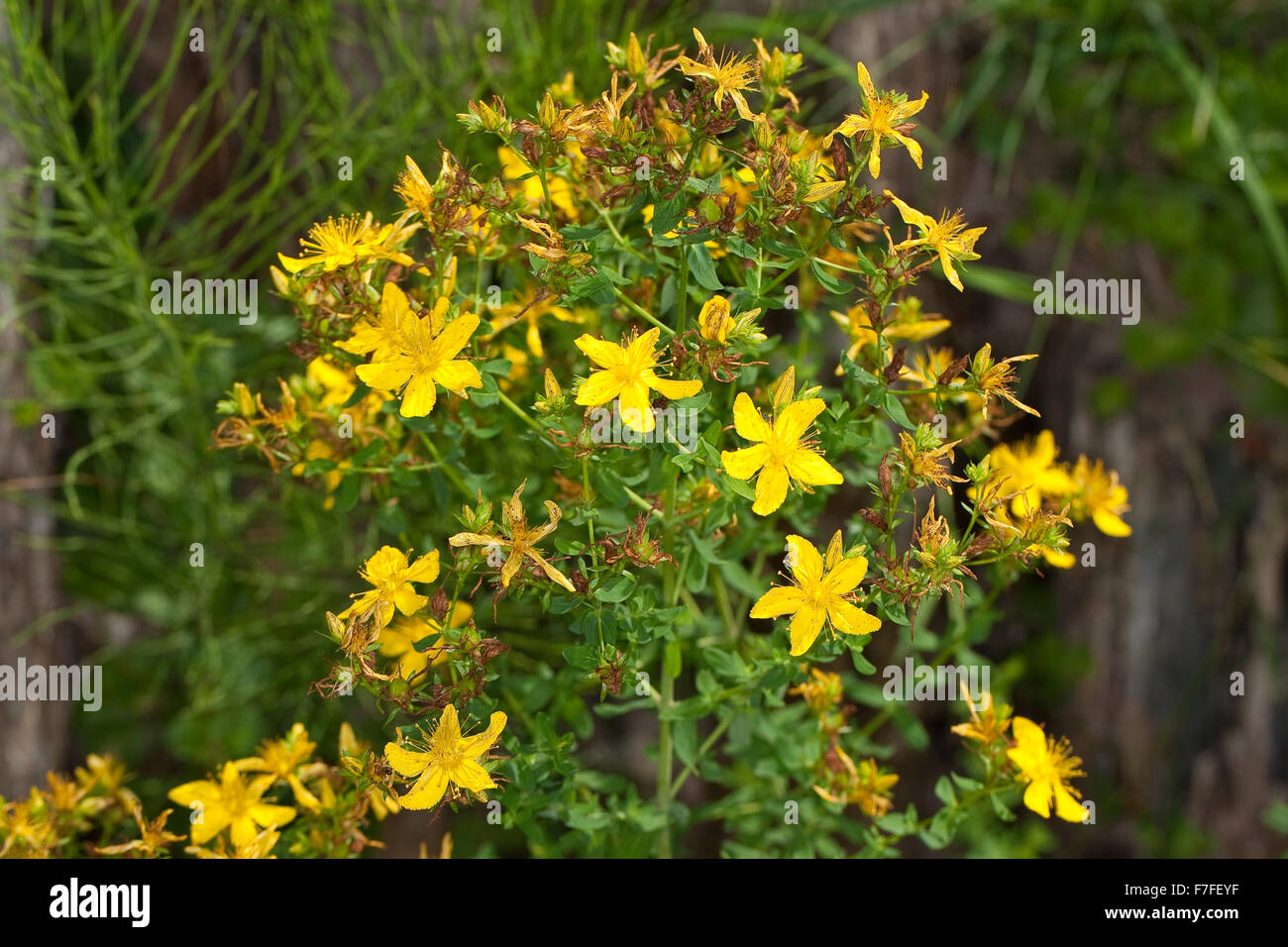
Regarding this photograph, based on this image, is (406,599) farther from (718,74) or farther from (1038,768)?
(1038,768)

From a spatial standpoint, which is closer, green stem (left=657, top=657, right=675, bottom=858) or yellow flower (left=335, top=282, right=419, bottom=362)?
yellow flower (left=335, top=282, right=419, bottom=362)

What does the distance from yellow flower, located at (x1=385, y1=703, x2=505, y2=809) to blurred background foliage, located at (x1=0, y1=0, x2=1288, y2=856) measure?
1.09m

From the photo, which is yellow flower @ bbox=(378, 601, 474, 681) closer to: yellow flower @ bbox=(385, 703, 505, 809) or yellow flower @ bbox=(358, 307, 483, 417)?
yellow flower @ bbox=(385, 703, 505, 809)

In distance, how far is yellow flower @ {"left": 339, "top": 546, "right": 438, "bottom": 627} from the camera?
1057mm

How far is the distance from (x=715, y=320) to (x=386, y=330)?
34 cm

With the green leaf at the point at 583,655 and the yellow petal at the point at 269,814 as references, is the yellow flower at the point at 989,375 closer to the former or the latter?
the green leaf at the point at 583,655

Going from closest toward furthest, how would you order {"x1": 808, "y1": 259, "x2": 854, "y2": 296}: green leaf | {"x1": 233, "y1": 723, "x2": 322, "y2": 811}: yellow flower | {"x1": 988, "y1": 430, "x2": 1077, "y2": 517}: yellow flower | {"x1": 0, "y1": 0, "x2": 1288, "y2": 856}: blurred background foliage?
{"x1": 808, "y1": 259, "x2": 854, "y2": 296}: green leaf < {"x1": 233, "y1": 723, "x2": 322, "y2": 811}: yellow flower < {"x1": 988, "y1": 430, "x2": 1077, "y2": 517}: yellow flower < {"x1": 0, "y1": 0, "x2": 1288, "y2": 856}: blurred background foliage

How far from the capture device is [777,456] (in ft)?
3.34

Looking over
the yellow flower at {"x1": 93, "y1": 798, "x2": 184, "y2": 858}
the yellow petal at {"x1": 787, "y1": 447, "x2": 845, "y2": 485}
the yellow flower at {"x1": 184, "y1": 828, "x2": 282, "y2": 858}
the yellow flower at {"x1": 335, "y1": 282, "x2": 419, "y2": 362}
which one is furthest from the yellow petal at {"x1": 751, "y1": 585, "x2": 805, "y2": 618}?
the yellow flower at {"x1": 93, "y1": 798, "x2": 184, "y2": 858}

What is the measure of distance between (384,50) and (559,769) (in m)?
1.68

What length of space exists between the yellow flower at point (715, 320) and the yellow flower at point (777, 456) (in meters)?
0.06

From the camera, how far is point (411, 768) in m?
1.02
